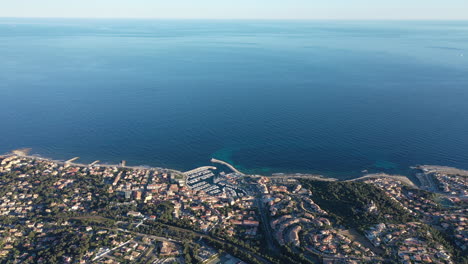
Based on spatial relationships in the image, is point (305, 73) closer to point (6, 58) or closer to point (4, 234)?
point (4, 234)

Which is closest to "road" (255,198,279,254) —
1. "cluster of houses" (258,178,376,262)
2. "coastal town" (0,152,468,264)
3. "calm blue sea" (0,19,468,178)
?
"coastal town" (0,152,468,264)

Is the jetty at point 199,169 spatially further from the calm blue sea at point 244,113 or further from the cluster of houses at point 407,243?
the cluster of houses at point 407,243

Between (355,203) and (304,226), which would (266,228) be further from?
(355,203)

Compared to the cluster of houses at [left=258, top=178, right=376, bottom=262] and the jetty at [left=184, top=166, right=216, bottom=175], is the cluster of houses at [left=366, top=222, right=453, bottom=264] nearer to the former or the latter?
the cluster of houses at [left=258, top=178, right=376, bottom=262]

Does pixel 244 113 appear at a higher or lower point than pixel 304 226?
higher

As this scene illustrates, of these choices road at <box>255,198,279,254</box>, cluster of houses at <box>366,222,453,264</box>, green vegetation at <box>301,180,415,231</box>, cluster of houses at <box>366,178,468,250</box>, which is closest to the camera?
cluster of houses at <box>366,222,453,264</box>

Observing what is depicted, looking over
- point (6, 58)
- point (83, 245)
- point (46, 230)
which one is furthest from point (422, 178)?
point (6, 58)

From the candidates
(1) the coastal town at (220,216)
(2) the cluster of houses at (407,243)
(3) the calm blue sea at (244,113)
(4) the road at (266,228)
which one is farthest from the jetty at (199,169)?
(2) the cluster of houses at (407,243)

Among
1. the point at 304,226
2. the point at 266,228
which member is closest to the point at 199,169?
the point at 266,228

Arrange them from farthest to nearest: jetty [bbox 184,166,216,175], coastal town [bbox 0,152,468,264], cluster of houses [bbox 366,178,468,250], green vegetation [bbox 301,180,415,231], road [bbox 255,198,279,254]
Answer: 1. jetty [bbox 184,166,216,175]
2. green vegetation [bbox 301,180,415,231]
3. cluster of houses [bbox 366,178,468,250]
4. road [bbox 255,198,279,254]
5. coastal town [bbox 0,152,468,264]
